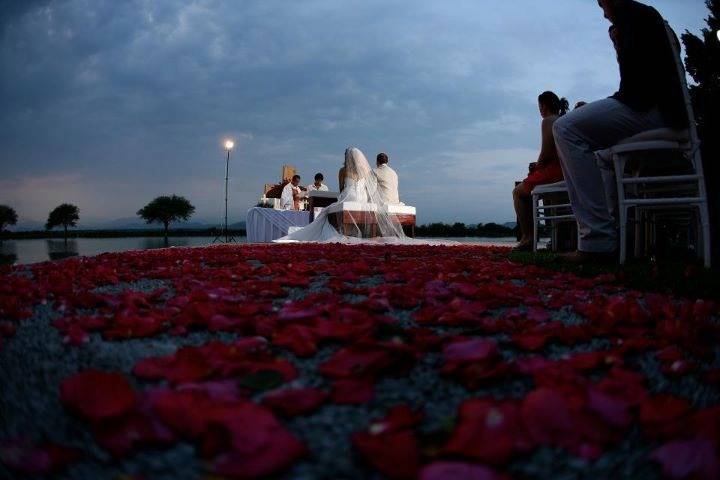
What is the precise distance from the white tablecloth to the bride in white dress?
69.9 inches

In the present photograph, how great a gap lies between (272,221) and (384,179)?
295 cm

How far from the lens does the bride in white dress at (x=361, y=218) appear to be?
28.1ft

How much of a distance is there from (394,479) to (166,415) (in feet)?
1.19

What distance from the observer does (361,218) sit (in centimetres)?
865

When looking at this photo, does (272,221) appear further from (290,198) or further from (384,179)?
(384,179)

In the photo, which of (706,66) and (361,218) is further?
(706,66)

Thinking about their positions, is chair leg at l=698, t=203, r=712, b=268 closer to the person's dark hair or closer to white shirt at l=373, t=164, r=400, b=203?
the person's dark hair

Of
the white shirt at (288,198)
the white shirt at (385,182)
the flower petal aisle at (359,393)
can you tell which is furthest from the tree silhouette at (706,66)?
the flower petal aisle at (359,393)

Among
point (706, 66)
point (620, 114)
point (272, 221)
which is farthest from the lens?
point (706, 66)

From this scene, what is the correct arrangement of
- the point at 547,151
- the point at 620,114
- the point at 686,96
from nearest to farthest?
1. the point at 686,96
2. the point at 620,114
3. the point at 547,151

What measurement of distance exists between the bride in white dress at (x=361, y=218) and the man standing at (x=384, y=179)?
395 mm

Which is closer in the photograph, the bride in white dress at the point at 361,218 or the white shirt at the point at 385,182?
the bride in white dress at the point at 361,218

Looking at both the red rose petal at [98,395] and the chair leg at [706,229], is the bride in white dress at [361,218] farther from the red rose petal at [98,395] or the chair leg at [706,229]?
the red rose petal at [98,395]

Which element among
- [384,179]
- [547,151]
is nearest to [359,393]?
[547,151]
